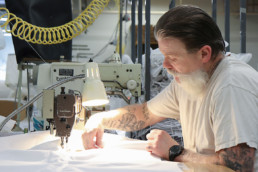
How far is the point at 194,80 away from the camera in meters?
1.22

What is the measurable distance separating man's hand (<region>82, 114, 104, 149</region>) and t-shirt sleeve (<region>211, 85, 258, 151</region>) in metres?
0.55

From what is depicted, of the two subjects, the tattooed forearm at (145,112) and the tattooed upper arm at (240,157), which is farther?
the tattooed forearm at (145,112)

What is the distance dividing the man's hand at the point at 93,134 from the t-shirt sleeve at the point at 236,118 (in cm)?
55

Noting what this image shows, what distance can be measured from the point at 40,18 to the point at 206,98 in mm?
1956

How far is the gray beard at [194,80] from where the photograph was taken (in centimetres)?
122

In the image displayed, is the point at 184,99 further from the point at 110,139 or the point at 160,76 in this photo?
the point at 160,76

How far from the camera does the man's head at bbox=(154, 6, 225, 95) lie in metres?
1.14

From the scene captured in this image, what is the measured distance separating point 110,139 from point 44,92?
0.44 meters

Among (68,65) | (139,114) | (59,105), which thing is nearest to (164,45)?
(59,105)

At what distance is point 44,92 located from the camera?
1220 millimetres

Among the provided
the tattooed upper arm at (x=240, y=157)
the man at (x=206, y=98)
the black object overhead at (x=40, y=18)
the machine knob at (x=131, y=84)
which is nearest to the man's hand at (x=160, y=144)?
the man at (x=206, y=98)

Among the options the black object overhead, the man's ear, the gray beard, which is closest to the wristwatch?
the gray beard

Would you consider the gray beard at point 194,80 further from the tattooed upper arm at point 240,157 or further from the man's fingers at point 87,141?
the man's fingers at point 87,141

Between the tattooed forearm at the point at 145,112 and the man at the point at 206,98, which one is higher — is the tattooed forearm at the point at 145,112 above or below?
below
